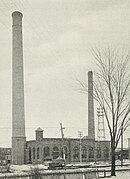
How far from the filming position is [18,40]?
49.5 metres

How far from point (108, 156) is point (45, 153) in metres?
14.2

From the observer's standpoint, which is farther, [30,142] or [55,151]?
[55,151]

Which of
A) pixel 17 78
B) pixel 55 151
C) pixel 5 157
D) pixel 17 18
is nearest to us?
pixel 17 78

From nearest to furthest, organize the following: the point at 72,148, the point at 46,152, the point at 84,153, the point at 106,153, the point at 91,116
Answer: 1. the point at 46,152
2. the point at 72,148
3. the point at 84,153
4. the point at 91,116
5. the point at 106,153

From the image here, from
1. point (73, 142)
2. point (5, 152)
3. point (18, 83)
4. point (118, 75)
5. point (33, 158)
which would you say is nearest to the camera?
point (118, 75)

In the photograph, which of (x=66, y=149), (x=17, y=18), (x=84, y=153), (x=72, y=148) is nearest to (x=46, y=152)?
(x=66, y=149)

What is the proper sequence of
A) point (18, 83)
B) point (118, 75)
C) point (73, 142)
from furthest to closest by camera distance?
point (73, 142) → point (18, 83) → point (118, 75)

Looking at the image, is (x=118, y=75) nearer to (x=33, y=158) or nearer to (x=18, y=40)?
(x=18, y=40)

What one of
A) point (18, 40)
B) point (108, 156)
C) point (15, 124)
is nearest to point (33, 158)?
point (15, 124)

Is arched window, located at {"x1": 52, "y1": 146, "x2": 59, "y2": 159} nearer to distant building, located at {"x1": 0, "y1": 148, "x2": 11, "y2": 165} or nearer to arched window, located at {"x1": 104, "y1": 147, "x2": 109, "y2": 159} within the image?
distant building, located at {"x1": 0, "y1": 148, "x2": 11, "y2": 165}

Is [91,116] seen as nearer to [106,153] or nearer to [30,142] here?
[106,153]

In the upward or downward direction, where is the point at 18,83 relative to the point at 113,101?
upward

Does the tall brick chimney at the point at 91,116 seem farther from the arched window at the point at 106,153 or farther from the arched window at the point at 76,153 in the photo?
the arched window at the point at 76,153

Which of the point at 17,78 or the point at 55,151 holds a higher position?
the point at 17,78
